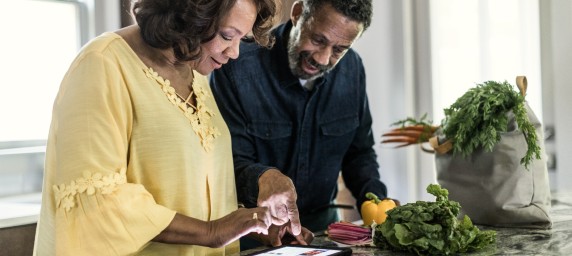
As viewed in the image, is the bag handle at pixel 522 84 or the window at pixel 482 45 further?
the window at pixel 482 45

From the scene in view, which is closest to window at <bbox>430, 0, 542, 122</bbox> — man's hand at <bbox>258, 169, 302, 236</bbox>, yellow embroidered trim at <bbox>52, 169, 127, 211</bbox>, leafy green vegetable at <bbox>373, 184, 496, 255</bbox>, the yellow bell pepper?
the yellow bell pepper

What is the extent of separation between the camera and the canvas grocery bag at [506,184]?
204 cm

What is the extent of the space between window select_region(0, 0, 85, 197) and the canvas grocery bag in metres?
1.63

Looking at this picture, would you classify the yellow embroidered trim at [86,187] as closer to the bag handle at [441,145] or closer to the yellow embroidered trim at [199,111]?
the yellow embroidered trim at [199,111]

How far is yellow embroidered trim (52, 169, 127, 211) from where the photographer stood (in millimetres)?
1470

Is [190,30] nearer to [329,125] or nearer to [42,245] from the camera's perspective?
[42,245]

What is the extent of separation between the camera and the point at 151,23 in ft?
5.38

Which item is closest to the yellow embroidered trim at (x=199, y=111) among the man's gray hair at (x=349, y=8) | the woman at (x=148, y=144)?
the woman at (x=148, y=144)

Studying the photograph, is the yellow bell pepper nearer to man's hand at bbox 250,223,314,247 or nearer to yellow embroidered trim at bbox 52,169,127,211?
man's hand at bbox 250,223,314,247

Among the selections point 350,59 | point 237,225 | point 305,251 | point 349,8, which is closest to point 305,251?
point 305,251

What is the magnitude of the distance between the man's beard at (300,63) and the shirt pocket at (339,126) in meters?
0.19

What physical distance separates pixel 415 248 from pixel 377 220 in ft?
1.35

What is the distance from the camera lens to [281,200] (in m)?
1.90

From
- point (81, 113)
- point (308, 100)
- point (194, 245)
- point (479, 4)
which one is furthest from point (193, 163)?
point (479, 4)
